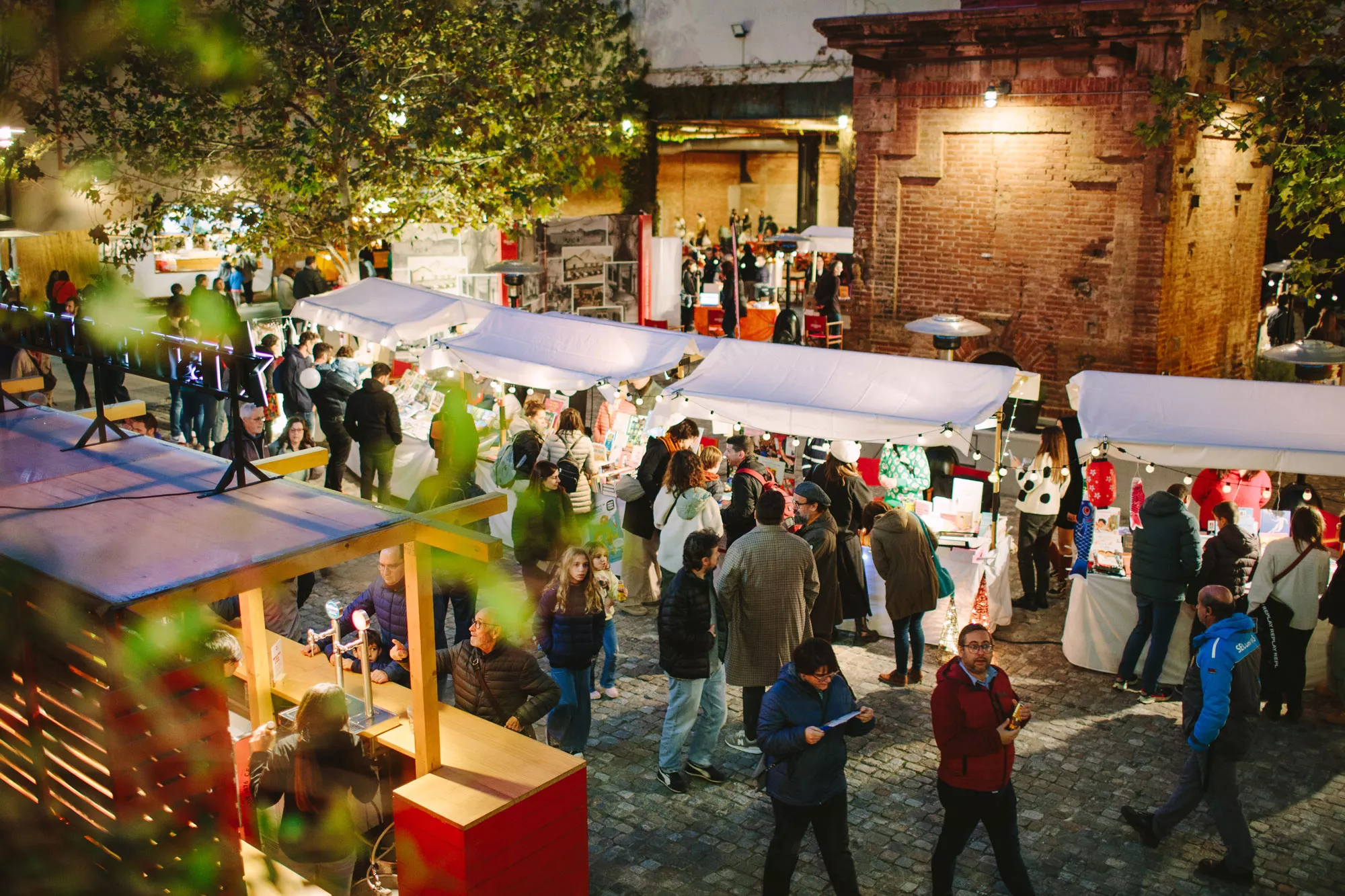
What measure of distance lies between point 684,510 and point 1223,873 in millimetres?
3816

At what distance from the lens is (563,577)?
648 cm

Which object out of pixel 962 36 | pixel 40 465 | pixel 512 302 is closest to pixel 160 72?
pixel 512 302

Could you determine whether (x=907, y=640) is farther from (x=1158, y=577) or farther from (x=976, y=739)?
(x=976, y=739)

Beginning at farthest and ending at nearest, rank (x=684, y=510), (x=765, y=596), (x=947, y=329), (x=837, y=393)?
(x=947, y=329), (x=837, y=393), (x=684, y=510), (x=765, y=596)

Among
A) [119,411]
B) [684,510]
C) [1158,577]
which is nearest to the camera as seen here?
[119,411]

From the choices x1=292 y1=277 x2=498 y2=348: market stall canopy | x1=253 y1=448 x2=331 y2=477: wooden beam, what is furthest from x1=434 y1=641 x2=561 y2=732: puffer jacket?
x1=292 y1=277 x2=498 y2=348: market stall canopy

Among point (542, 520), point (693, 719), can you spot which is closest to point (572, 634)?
point (693, 719)

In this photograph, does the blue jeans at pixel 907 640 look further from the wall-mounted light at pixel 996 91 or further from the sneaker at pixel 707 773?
the wall-mounted light at pixel 996 91

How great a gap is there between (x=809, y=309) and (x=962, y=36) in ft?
28.9

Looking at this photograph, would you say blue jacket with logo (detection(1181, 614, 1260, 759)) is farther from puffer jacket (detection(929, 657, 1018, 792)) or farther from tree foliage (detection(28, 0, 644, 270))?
tree foliage (detection(28, 0, 644, 270))

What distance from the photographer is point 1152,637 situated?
7875 millimetres

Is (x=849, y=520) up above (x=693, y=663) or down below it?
above

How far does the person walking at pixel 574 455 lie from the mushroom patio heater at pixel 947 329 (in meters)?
5.49

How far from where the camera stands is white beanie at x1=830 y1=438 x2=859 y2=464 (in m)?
9.09
